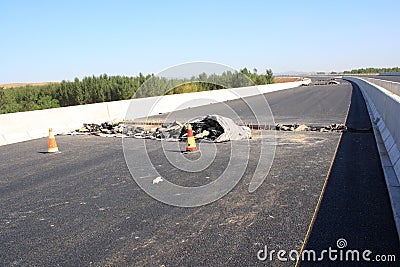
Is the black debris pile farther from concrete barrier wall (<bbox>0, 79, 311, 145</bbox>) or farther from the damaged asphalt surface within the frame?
concrete barrier wall (<bbox>0, 79, 311, 145</bbox>)

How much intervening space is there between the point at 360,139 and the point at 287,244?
24.6ft

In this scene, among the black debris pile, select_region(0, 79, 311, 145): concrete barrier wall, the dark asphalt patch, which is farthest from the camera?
select_region(0, 79, 311, 145): concrete barrier wall

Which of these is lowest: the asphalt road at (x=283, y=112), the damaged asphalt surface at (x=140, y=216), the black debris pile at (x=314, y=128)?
the damaged asphalt surface at (x=140, y=216)

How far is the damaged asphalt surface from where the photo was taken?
4074 millimetres

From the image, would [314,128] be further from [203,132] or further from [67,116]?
[67,116]

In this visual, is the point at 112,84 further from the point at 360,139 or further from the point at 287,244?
the point at 287,244

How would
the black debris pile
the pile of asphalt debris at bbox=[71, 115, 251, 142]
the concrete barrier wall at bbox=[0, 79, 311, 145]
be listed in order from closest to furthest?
the pile of asphalt debris at bbox=[71, 115, 251, 142], the black debris pile, the concrete barrier wall at bbox=[0, 79, 311, 145]

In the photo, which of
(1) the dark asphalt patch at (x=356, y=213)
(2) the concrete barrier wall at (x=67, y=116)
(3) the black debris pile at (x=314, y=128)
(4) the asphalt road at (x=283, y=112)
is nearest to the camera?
(1) the dark asphalt patch at (x=356, y=213)

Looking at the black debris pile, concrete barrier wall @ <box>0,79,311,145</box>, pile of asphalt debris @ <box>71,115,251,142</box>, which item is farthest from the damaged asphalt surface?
concrete barrier wall @ <box>0,79,311,145</box>

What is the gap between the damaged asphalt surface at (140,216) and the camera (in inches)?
160

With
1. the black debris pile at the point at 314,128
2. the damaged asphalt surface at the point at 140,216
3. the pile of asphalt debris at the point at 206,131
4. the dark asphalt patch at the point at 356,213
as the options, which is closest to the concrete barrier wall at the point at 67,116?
the pile of asphalt debris at the point at 206,131

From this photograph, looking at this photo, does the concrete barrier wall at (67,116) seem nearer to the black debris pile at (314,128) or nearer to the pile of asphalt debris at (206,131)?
the pile of asphalt debris at (206,131)

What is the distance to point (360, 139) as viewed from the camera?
10703 millimetres

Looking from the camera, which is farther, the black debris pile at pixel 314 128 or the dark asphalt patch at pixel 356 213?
the black debris pile at pixel 314 128
